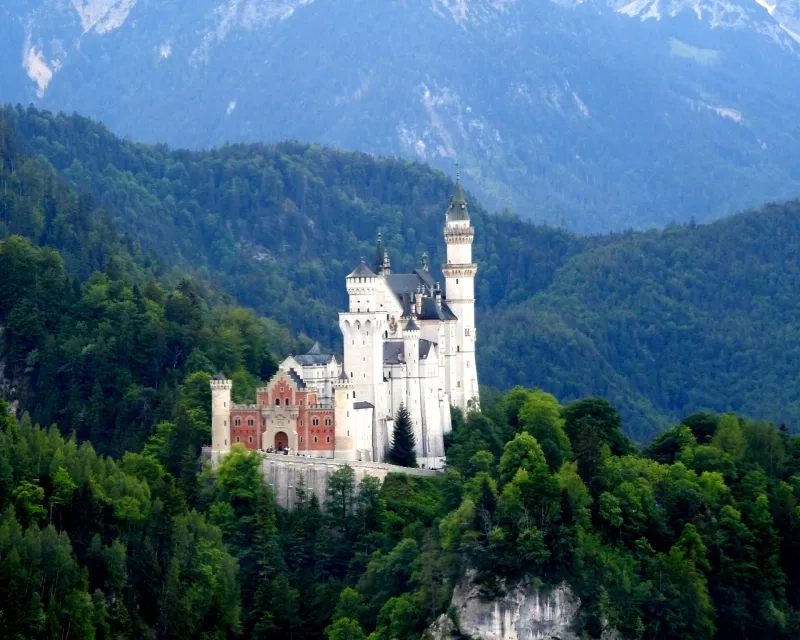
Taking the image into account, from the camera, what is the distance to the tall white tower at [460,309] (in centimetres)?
12812

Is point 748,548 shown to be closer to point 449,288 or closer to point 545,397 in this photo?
point 545,397

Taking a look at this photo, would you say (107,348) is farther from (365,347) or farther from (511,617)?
(511,617)

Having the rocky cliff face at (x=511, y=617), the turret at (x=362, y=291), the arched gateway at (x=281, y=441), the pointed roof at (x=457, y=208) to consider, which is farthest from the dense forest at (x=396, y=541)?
the pointed roof at (x=457, y=208)

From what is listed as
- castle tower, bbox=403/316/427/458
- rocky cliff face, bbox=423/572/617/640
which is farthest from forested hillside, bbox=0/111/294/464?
rocky cliff face, bbox=423/572/617/640

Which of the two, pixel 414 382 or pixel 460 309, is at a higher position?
pixel 460 309

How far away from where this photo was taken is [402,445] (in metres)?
121

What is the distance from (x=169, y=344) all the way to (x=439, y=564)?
32.8 metres

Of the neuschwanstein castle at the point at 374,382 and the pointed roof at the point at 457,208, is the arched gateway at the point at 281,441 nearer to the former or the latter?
the neuschwanstein castle at the point at 374,382

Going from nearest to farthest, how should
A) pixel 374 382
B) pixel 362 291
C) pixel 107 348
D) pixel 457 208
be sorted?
pixel 374 382
pixel 362 291
pixel 457 208
pixel 107 348

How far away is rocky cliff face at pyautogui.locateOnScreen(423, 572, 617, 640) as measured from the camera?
10925 cm

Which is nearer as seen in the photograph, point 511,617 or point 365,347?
point 511,617

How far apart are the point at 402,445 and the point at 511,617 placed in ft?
47.6

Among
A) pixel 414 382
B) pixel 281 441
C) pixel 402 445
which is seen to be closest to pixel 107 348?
pixel 281 441

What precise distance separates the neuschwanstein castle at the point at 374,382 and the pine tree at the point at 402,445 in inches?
20.6
